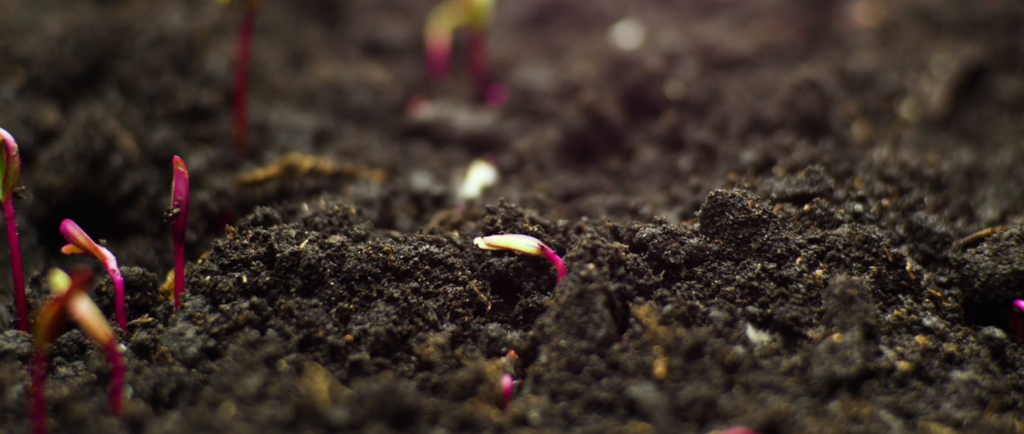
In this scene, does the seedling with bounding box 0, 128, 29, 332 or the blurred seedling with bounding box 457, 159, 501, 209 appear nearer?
the seedling with bounding box 0, 128, 29, 332

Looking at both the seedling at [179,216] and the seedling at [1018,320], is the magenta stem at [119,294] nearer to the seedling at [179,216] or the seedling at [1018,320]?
the seedling at [179,216]

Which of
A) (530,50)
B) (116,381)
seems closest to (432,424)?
(116,381)

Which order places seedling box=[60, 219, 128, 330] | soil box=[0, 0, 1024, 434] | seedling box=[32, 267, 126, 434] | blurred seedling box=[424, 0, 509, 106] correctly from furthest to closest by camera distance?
blurred seedling box=[424, 0, 509, 106] < seedling box=[60, 219, 128, 330] < soil box=[0, 0, 1024, 434] < seedling box=[32, 267, 126, 434]

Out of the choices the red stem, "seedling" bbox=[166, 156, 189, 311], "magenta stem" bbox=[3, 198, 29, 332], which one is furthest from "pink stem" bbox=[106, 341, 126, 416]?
the red stem

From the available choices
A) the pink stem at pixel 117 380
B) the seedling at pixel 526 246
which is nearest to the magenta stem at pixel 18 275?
the pink stem at pixel 117 380

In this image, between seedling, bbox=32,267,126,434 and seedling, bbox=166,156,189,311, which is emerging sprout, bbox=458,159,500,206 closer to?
seedling, bbox=166,156,189,311

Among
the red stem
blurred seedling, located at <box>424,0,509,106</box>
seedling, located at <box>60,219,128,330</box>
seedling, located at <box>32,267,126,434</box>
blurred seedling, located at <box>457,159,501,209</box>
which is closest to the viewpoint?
seedling, located at <box>32,267,126,434</box>

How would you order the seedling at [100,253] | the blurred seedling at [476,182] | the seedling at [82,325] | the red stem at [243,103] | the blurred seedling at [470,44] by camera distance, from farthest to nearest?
1. the blurred seedling at [470,44]
2. the red stem at [243,103]
3. the blurred seedling at [476,182]
4. the seedling at [100,253]
5. the seedling at [82,325]

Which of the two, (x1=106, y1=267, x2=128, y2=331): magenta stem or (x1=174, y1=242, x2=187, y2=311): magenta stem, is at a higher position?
(x1=174, y1=242, x2=187, y2=311): magenta stem
